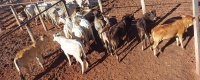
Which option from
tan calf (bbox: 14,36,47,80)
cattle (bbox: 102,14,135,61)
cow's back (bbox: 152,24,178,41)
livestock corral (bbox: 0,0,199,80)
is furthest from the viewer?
cattle (bbox: 102,14,135,61)

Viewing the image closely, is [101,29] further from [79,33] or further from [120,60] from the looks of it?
[120,60]

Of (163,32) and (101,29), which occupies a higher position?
(101,29)

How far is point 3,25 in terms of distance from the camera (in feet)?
50.0

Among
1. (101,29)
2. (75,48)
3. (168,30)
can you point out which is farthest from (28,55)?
(168,30)

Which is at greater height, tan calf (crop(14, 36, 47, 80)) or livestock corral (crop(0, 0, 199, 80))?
tan calf (crop(14, 36, 47, 80))

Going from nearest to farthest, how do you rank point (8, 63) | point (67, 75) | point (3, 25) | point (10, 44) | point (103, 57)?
1. point (67, 75)
2. point (103, 57)
3. point (8, 63)
4. point (10, 44)
5. point (3, 25)

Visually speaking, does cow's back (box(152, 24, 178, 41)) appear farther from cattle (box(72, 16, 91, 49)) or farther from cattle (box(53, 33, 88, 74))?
cattle (box(72, 16, 91, 49))

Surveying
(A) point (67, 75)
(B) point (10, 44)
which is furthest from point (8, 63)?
(A) point (67, 75)

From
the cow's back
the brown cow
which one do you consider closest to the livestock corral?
the brown cow

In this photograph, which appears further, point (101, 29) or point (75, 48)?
point (101, 29)

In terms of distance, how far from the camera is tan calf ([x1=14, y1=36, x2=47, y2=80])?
8.68 meters

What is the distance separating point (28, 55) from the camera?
9.05 m

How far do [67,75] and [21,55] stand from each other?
176cm

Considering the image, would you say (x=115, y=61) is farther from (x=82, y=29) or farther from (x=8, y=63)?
(x=8, y=63)
